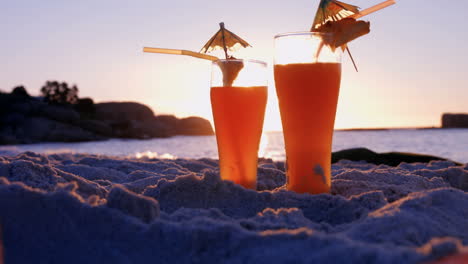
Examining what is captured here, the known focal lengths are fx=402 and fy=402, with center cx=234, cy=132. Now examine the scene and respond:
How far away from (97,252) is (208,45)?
1.40 metres

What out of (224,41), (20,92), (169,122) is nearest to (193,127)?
(169,122)

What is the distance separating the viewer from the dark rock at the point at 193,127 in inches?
1699

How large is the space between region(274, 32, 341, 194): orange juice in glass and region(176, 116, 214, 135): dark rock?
4116 cm

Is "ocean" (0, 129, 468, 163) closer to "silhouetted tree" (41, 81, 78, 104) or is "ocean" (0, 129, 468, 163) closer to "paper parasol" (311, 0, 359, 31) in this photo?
"paper parasol" (311, 0, 359, 31)

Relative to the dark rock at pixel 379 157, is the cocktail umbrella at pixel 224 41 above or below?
above

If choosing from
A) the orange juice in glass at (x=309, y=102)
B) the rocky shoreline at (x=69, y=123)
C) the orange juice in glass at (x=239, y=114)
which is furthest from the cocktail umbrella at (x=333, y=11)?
the rocky shoreline at (x=69, y=123)

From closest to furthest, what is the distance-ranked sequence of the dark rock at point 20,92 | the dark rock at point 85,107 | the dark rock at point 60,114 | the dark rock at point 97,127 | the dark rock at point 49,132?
the dark rock at point 49,132
the dark rock at point 60,114
the dark rock at point 20,92
the dark rock at point 97,127
the dark rock at point 85,107

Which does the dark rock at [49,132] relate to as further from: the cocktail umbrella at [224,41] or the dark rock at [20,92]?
the cocktail umbrella at [224,41]

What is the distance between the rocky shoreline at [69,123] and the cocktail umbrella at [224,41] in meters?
30.2

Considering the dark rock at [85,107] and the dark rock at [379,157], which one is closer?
the dark rock at [379,157]

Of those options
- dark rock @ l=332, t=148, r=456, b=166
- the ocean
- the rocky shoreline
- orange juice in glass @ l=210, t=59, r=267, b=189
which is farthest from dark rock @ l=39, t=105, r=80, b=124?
orange juice in glass @ l=210, t=59, r=267, b=189

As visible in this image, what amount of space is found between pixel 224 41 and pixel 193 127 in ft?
138

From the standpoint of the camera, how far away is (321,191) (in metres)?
1.79

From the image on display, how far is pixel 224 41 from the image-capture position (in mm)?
2084
